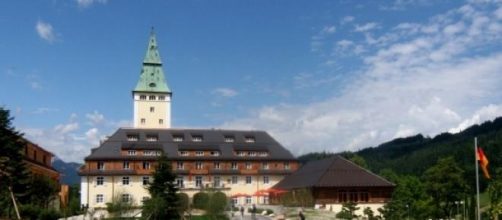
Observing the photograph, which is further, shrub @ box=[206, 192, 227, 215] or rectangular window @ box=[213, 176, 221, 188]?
rectangular window @ box=[213, 176, 221, 188]

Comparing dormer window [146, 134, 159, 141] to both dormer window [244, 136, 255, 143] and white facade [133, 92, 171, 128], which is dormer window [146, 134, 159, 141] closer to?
dormer window [244, 136, 255, 143]

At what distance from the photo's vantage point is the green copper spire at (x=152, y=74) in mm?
99750

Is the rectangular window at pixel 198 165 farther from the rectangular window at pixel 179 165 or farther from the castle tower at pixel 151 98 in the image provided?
the castle tower at pixel 151 98

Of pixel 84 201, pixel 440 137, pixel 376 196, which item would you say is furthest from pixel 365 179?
pixel 440 137

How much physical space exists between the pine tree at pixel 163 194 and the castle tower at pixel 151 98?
178ft

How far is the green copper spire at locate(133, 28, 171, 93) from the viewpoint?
327ft

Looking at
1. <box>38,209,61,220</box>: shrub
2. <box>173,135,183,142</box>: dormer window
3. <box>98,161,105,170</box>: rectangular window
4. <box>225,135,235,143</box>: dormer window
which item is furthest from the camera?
<box>225,135,235,143</box>: dormer window

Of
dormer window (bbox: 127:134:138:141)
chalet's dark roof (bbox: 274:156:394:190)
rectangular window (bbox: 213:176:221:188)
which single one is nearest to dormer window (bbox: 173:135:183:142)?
dormer window (bbox: 127:134:138:141)

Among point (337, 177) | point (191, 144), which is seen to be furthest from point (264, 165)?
point (337, 177)

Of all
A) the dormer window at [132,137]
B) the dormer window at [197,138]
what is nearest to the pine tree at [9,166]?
the dormer window at [132,137]

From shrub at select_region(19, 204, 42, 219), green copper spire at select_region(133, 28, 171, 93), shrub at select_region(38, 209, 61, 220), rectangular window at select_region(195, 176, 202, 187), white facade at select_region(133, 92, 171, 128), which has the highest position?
green copper spire at select_region(133, 28, 171, 93)

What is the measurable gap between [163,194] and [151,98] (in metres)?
57.5

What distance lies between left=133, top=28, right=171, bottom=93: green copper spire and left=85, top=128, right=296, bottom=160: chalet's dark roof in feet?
→ 68.6

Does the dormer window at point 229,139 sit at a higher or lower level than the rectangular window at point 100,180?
higher
